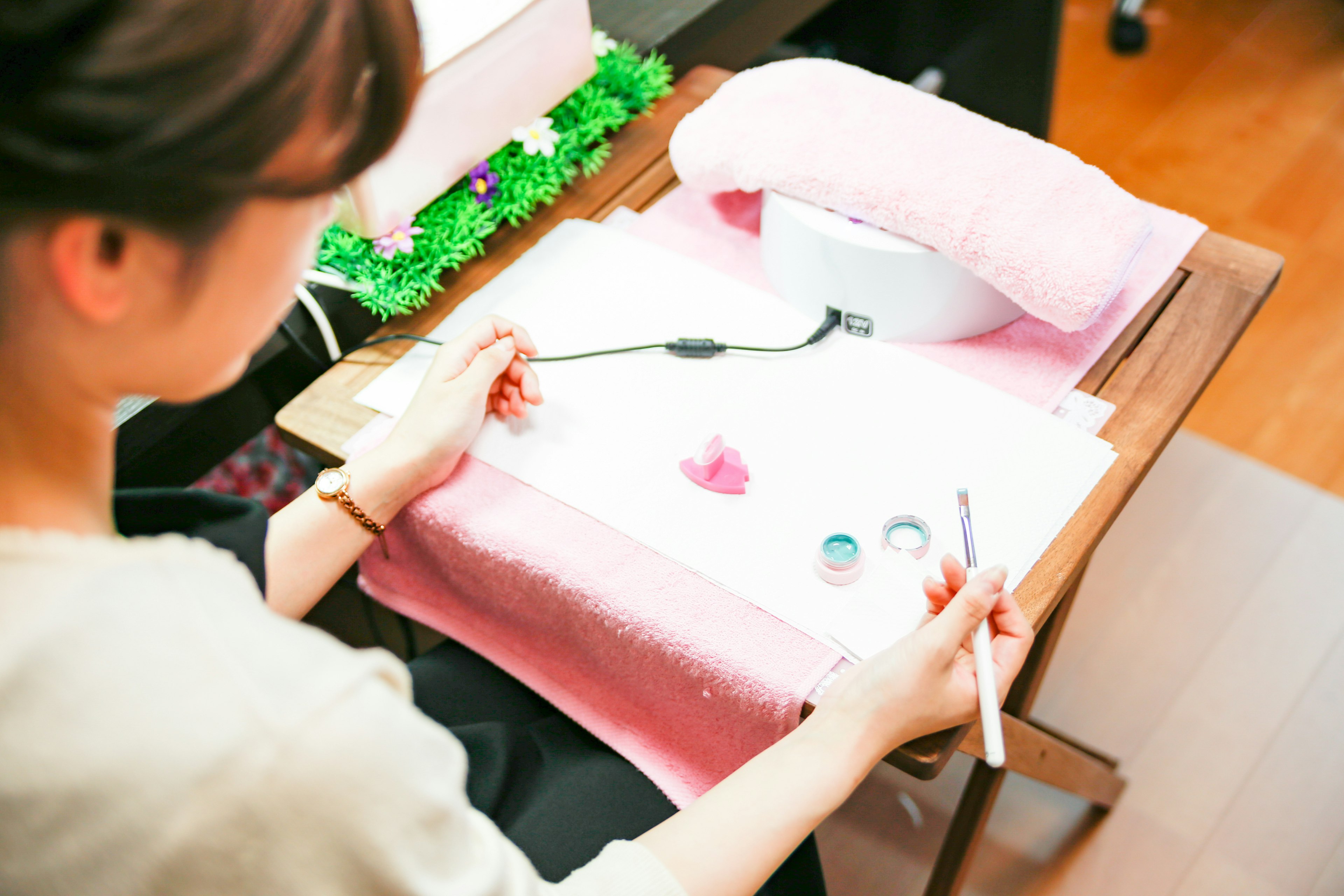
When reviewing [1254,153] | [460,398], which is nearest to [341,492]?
[460,398]

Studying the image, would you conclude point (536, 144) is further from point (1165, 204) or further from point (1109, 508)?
point (1165, 204)

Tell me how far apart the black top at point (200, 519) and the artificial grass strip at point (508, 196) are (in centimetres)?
29

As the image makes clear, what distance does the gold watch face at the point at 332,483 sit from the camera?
2.46 ft

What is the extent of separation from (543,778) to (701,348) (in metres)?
0.37

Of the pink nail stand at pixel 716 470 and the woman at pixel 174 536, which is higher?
the woman at pixel 174 536

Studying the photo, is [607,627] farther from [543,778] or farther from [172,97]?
[172,97]

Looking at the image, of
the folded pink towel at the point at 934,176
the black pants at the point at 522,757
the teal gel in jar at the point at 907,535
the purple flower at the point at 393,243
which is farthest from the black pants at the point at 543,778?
the folded pink towel at the point at 934,176

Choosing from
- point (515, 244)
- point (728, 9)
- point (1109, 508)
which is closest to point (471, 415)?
point (515, 244)

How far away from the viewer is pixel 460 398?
2.49ft

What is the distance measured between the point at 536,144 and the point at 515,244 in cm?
10

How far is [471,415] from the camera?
2.50 feet

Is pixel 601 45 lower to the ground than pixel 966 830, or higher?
higher

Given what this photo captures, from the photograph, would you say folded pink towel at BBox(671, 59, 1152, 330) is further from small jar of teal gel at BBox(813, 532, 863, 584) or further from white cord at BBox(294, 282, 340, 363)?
white cord at BBox(294, 282, 340, 363)

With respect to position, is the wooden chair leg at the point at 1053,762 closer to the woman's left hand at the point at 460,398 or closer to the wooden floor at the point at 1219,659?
the wooden floor at the point at 1219,659
